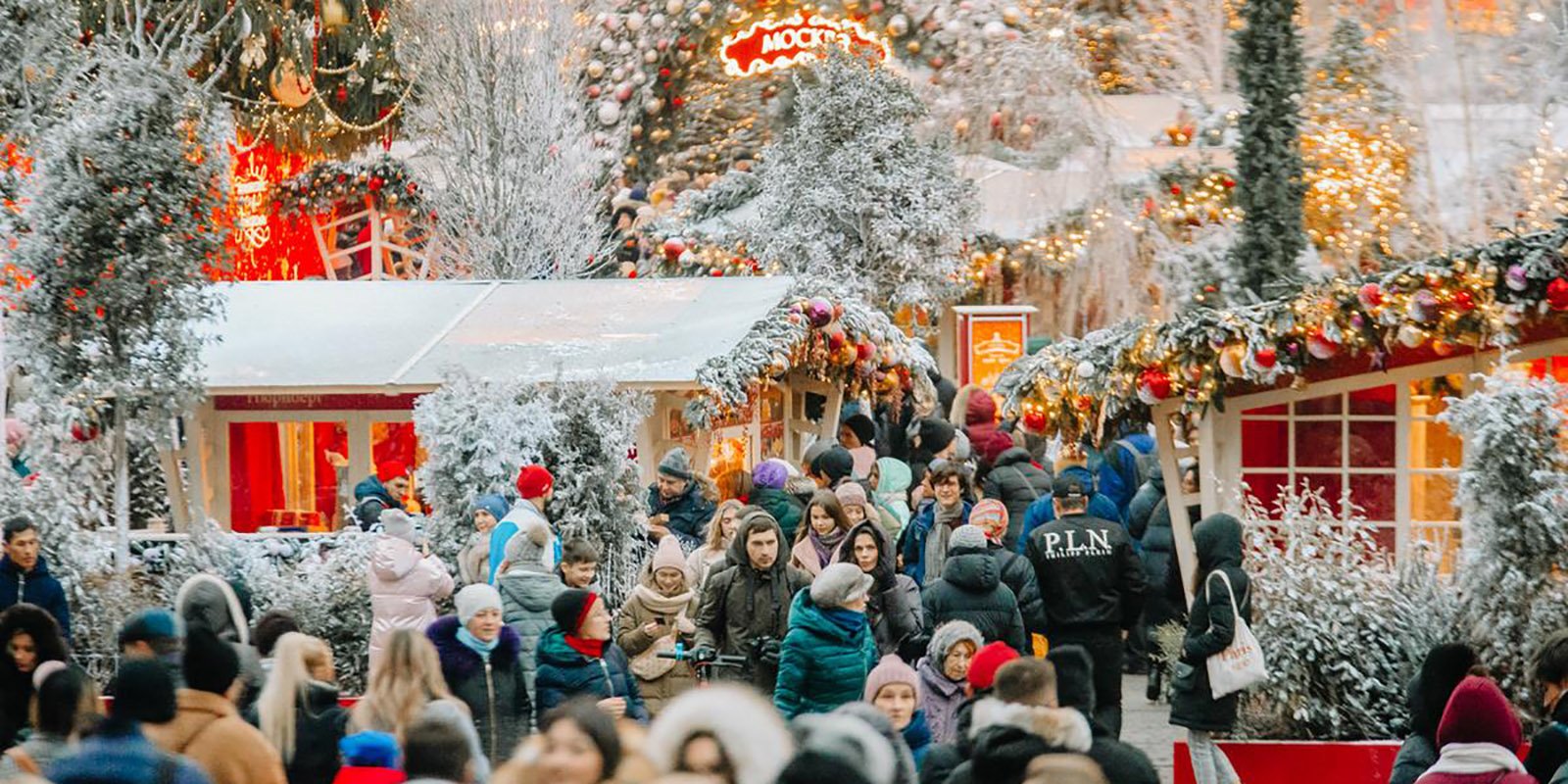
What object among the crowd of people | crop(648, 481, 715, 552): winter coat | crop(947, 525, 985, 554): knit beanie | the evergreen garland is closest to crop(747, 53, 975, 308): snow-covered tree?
the crowd of people

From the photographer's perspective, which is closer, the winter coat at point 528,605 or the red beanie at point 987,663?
the red beanie at point 987,663

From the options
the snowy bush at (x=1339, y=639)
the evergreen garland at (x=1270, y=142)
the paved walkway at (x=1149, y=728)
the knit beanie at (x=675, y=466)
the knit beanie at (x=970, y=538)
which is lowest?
the paved walkway at (x=1149, y=728)

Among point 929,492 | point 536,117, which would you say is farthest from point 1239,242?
point 536,117

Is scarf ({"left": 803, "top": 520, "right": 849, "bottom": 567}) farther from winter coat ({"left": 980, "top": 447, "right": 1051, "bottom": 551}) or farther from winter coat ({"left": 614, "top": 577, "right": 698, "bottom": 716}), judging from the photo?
winter coat ({"left": 980, "top": 447, "right": 1051, "bottom": 551})

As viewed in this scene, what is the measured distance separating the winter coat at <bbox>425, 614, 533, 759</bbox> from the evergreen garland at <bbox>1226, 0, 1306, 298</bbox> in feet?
20.8

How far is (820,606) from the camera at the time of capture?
9258 mm

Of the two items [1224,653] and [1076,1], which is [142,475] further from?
[1076,1]

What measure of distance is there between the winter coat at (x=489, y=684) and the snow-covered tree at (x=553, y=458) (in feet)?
14.2

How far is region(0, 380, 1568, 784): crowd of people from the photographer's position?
6.04 metres

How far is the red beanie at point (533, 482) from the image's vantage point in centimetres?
1225

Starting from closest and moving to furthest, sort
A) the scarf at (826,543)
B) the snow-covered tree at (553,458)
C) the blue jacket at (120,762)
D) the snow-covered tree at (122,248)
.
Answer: the blue jacket at (120,762) < the scarf at (826,543) < the snow-covered tree at (122,248) < the snow-covered tree at (553,458)

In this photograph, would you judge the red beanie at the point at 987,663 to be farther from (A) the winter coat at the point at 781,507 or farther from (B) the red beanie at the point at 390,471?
(B) the red beanie at the point at 390,471

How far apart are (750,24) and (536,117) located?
6.36 m

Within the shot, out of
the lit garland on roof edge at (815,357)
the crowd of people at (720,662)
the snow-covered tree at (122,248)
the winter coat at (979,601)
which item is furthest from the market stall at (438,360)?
the winter coat at (979,601)
